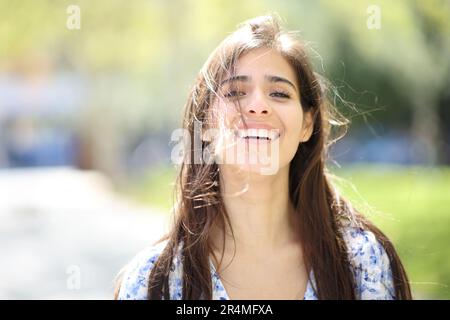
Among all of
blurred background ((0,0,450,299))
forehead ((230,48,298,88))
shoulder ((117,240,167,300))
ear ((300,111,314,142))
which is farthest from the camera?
blurred background ((0,0,450,299))

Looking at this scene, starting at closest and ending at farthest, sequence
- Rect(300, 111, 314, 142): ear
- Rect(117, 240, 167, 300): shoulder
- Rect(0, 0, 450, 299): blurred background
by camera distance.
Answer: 1. Rect(117, 240, 167, 300): shoulder
2. Rect(300, 111, 314, 142): ear
3. Rect(0, 0, 450, 299): blurred background

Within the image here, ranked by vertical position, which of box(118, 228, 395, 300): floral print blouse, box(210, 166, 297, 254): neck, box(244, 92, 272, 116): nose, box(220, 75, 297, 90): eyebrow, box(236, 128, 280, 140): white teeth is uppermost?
box(220, 75, 297, 90): eyebrow

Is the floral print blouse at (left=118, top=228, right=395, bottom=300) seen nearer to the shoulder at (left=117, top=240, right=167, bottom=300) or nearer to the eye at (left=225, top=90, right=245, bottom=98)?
the shoulder at (left=117, top=240, right=167, bottom=300)

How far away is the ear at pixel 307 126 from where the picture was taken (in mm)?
2340

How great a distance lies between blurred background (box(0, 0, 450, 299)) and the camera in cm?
613

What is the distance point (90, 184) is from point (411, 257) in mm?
8657

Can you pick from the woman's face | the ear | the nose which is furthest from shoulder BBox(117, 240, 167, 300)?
the ear

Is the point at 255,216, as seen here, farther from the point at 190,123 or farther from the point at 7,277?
the point at 7,277

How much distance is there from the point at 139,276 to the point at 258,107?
0.71 meters

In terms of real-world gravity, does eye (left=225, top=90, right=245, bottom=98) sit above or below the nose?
above

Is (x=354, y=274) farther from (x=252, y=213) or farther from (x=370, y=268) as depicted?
(x=252, y=213)

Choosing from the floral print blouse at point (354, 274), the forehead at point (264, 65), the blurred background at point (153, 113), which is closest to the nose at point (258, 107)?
→ the forehead at point (264, 65)

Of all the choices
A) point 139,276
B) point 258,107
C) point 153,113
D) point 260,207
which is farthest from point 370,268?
point 153,113
